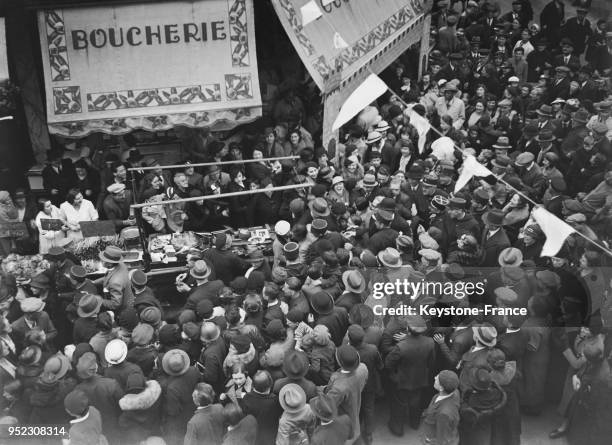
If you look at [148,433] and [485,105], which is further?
[485,105]

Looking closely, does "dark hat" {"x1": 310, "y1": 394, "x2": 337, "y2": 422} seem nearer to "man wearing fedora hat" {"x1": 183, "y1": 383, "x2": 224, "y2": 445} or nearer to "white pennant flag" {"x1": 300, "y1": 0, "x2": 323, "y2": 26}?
"man wearing fedora hat" {"x1": 183, "y1": 383, "x2": 224, "y2": 445}

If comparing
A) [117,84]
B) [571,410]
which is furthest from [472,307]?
[117,84]

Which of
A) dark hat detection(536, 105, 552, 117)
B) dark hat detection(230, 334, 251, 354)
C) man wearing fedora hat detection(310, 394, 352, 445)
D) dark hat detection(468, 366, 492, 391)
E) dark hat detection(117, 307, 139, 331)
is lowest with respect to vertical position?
man wearing fedora hat detection(310, 394, 352, 445)

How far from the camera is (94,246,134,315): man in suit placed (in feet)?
27.7

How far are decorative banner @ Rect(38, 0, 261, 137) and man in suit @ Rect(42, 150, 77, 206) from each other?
2.16 ft

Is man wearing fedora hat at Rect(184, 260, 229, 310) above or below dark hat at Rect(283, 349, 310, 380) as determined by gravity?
above

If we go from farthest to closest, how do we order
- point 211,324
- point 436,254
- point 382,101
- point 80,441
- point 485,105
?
1. point 382,101
2. point 485,105
3. point 436,254
4. point 211,324
5. point 80,441

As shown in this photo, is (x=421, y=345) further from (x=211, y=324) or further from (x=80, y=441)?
(x=80, y=441)

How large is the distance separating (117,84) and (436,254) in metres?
5.94

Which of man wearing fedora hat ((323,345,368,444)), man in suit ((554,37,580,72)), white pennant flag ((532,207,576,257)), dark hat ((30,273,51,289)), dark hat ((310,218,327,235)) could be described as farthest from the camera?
man in suit ((554,37,580,72))

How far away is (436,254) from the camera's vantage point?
849 cm

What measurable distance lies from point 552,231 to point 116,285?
5.20m

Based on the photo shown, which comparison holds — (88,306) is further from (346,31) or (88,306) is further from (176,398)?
(346,31)

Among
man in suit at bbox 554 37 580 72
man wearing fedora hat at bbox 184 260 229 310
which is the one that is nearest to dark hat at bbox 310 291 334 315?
man wearing fedora hat at bbox 184 260 229 310
